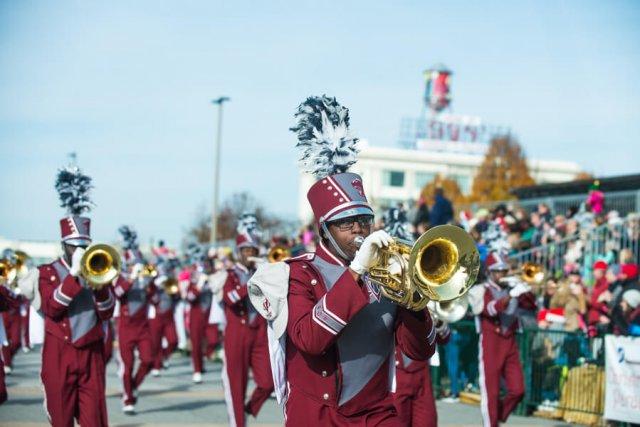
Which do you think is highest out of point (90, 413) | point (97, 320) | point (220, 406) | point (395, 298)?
point (395, 298)

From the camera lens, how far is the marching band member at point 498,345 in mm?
11969

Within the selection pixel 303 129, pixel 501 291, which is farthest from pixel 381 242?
pixel 501 291

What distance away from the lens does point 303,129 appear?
6.18 m

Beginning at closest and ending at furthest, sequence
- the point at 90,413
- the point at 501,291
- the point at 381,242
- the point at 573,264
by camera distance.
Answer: the point at 381,242
the point at 90,413
the point at 501,291
the point at 573,264

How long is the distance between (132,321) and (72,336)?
7.30m

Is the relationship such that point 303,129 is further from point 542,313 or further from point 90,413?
point 542,313

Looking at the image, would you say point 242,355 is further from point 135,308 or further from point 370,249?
point 370,249

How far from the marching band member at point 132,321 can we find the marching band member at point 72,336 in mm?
4572

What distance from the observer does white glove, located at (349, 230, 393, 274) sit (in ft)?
16.4

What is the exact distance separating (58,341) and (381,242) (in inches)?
199

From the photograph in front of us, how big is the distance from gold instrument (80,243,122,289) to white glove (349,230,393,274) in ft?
14.6

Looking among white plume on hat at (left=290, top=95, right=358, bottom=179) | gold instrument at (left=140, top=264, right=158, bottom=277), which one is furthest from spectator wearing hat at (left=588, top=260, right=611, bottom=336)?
white plume on hat at (left=290, top=95, right=358, bottom=179)

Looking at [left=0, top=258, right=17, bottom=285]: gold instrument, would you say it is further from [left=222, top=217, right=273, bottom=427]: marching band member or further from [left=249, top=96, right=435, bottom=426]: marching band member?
[left=249, top=96, right=435, bottom=426]: marching band member

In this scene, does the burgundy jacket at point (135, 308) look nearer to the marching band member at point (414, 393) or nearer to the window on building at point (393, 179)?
the marching band member at point (414, 393)
